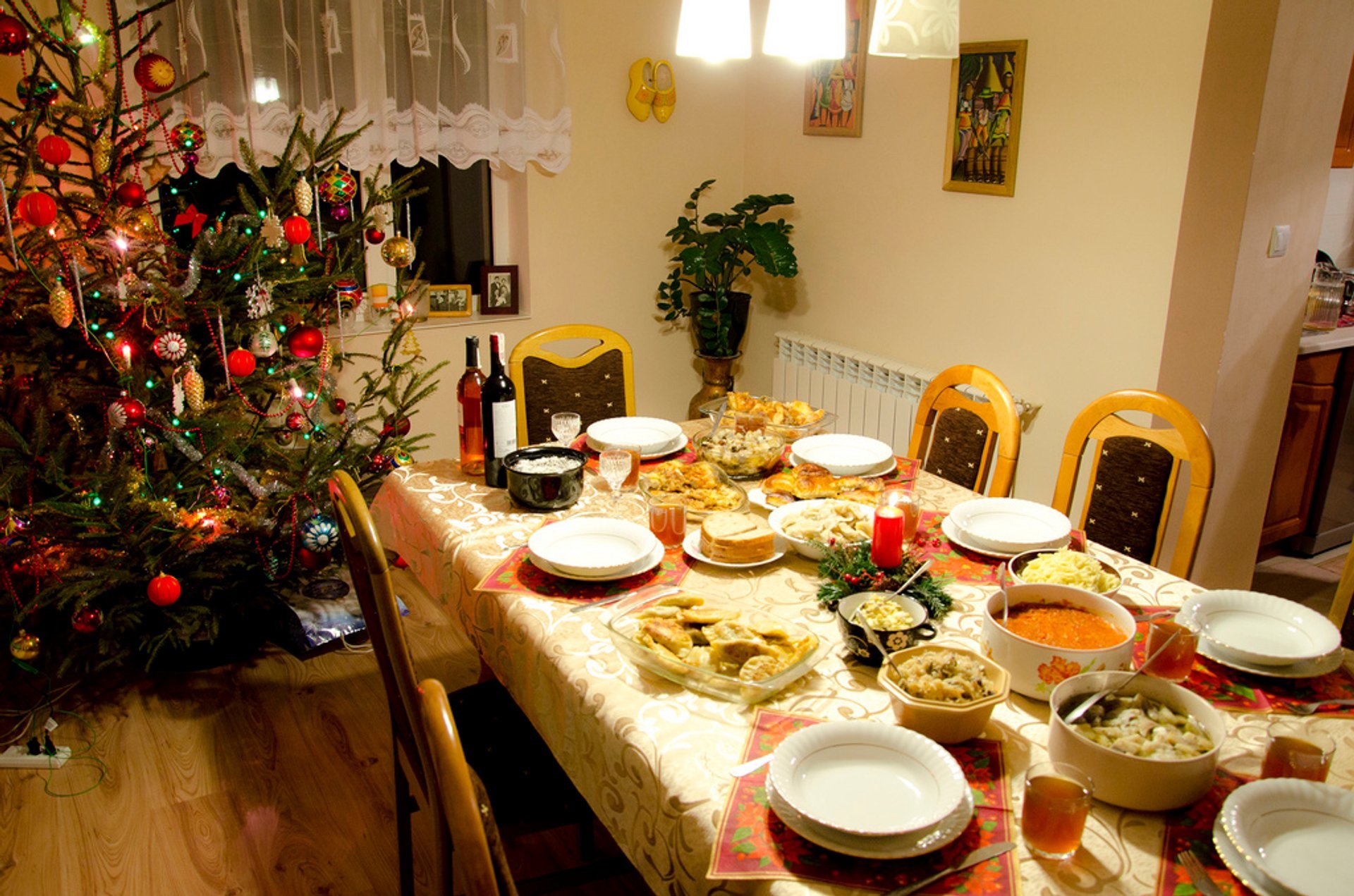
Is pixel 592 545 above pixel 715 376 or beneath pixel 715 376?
above

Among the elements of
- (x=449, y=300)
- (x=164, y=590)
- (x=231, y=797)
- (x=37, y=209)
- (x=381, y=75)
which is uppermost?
(x=381, y=75)

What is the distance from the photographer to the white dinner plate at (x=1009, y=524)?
179 cm

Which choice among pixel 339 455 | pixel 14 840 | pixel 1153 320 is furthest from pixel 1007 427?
pixel 14 840

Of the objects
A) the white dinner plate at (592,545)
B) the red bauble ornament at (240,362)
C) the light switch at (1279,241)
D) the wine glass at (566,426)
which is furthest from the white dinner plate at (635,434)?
the light switch at (1279,241)

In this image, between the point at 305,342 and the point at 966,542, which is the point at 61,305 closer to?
the point at 305,342

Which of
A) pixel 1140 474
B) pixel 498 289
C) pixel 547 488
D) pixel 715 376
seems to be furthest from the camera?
pixel 715 376

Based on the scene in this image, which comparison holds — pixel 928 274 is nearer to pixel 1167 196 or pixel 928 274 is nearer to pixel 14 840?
pixel 1167 196

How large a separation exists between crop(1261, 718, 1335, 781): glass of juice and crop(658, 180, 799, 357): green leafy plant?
2.81 metres

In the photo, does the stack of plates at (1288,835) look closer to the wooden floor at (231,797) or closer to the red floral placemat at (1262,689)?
the red floral placemat at (1262,689)

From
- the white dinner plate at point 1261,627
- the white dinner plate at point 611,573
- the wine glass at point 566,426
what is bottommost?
the white dinner plate at point 611,573

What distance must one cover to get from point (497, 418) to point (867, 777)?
119 cm

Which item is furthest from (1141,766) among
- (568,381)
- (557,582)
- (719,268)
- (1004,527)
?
(719,268)

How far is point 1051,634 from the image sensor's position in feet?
4.61

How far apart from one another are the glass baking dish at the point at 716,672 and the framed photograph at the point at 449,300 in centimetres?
246
